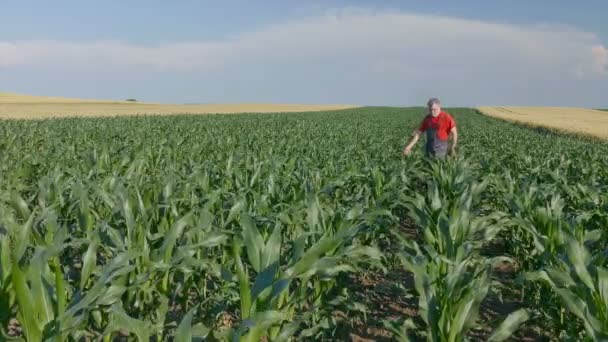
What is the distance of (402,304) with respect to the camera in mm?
4816

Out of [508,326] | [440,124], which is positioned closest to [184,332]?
[508,326]

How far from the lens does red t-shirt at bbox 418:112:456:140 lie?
344 inches

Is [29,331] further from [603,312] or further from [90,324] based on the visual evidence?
[603,312]

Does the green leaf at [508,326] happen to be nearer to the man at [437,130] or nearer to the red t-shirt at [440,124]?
the man at [437,130]

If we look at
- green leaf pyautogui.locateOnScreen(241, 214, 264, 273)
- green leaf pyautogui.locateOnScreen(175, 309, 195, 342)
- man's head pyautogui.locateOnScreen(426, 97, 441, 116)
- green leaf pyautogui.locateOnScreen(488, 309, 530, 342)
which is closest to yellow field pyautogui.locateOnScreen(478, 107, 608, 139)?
man's head pyautogui.locateOnScreen(426, 97, 441, 116)

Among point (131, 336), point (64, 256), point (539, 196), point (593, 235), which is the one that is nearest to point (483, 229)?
point (593, 235)

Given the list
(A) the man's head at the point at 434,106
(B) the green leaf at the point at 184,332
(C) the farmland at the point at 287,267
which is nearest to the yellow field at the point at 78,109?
(A) the man's head at the point at 434,106

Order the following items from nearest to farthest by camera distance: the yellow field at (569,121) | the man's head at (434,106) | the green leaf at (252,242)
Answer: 1. the green leaf at (252,242)
2. the man's head at (434,106)
3. the yellow field at (569,121)

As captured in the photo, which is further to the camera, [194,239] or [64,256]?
[64,256]

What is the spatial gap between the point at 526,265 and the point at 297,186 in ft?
8.53

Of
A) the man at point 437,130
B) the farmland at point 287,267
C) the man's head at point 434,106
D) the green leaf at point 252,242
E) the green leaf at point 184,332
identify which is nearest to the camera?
the green leaf at point 184,332

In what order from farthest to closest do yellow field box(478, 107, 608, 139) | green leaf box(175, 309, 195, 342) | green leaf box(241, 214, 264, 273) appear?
yellow field box(478, 107, 608, 139)
green leaf box(241, 214, 264, 273)
green leaf box(175, 309, 195, 342)

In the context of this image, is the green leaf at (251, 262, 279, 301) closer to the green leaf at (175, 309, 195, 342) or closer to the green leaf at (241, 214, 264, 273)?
the green leaf at (241, 214, 264, 273)

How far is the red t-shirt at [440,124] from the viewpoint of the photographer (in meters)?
8.74
